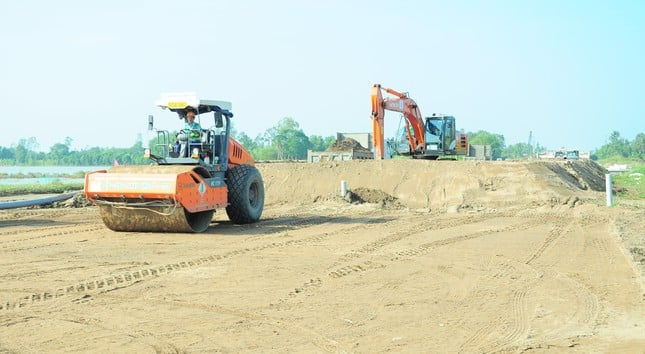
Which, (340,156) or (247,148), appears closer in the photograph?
(340,156)

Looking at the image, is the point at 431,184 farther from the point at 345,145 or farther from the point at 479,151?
the point at 479,151

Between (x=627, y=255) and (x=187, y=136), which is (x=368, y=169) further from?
(x=627, y=255)

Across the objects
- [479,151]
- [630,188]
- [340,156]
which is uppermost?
[479,151]

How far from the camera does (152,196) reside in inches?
505

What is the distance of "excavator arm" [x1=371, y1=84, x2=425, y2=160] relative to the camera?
26125 mm

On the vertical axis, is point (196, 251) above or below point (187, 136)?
below

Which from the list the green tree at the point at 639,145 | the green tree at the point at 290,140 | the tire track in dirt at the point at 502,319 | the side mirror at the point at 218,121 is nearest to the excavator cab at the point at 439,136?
the side mirror at the point at 218,121

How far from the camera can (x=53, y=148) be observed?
347 ft

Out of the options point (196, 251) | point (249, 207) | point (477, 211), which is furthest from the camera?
point (477, 211)

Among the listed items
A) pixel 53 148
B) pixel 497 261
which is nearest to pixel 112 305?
pixel 497 261

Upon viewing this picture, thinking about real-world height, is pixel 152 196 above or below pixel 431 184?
above

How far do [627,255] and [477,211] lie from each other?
8.91m

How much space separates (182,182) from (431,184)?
12171mm

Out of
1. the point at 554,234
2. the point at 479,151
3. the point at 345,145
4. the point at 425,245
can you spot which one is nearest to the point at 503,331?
the point at 425,245
